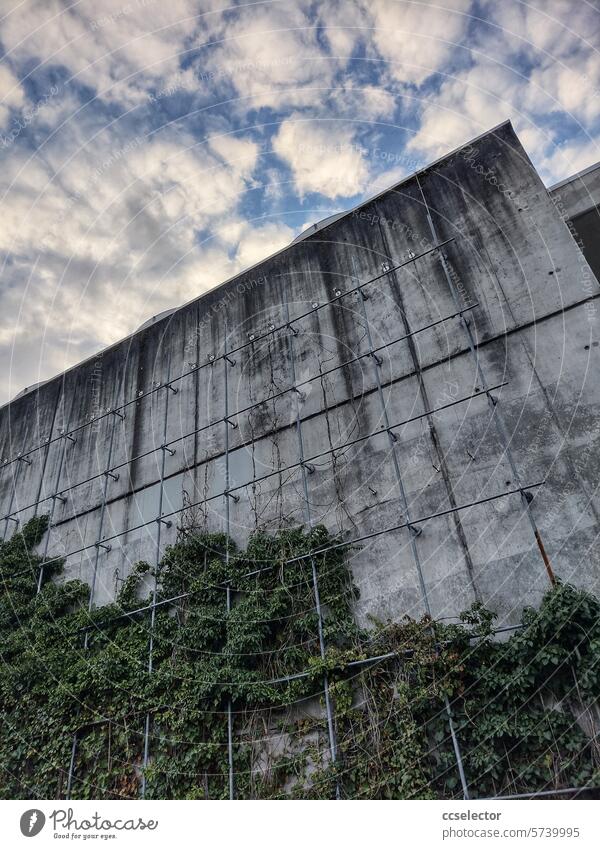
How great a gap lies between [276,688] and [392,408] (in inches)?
204

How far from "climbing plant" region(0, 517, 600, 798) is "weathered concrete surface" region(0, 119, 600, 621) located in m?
0.69

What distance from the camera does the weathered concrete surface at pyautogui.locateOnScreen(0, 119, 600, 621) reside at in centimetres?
931

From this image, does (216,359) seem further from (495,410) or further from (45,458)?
(495,410)

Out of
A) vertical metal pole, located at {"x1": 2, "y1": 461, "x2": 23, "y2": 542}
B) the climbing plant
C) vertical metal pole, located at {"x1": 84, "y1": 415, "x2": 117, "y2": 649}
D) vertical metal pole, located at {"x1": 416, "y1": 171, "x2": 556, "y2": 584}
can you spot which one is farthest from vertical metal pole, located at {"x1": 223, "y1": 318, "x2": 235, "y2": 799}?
vertical metal pole, located at {"x1": 2, "y1": 461, "x2": 23, "y2": 542}

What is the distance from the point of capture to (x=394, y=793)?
311 inches

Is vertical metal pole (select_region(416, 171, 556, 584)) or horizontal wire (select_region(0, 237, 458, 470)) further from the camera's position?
horizontal wire (select_region(0, 237, 458, 470))

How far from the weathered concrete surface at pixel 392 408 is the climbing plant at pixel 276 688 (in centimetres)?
69

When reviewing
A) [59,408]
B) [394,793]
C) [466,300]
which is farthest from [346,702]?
[59,408]

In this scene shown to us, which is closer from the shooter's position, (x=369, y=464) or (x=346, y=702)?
(x=346, y=702)

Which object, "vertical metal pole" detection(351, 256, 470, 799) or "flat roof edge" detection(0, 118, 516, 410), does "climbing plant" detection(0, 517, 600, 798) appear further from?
"flat roof edge" detection(0, 118, 516, 410)

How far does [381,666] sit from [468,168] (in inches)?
393

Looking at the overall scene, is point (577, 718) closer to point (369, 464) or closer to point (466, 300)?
point (369, 464)

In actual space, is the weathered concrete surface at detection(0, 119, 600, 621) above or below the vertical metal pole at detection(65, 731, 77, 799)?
above
